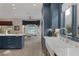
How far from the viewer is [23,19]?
9.40m

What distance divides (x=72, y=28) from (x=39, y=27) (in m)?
3.85

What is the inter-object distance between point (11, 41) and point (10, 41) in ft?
0.16

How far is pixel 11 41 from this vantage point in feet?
28.1

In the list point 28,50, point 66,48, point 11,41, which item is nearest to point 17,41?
point 11,41

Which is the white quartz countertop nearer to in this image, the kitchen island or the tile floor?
the tile floor

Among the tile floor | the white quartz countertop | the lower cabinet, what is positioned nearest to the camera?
the white quartz countertop

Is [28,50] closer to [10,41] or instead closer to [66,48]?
[10,41]

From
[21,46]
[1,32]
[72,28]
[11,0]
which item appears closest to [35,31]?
[21,46]

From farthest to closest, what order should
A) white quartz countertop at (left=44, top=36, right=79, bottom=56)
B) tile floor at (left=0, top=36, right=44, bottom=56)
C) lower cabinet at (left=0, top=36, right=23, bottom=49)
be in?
1. lower cabinet at (left=0, top=36, right=23, bottom=49)
2. tile floor at (left=0, top=36, right=44, bottom=56)
3. white quartz countertop at (left=44, top=36, right=79, bottom=56)

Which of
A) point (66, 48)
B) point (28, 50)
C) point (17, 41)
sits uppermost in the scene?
point (66, 48)

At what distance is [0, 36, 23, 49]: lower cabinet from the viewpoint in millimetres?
8547

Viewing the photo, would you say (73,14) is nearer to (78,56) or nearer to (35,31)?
(78,56)

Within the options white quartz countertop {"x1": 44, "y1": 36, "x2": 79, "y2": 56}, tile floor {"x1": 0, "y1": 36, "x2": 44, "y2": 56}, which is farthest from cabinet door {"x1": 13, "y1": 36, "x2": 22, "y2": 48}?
white quartz countertop {"x1": 44, "y1": 36, "x2": 79, "y2": 56}

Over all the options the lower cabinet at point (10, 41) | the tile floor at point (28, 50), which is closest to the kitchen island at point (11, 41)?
the lower cabinet at point (10, 41)
